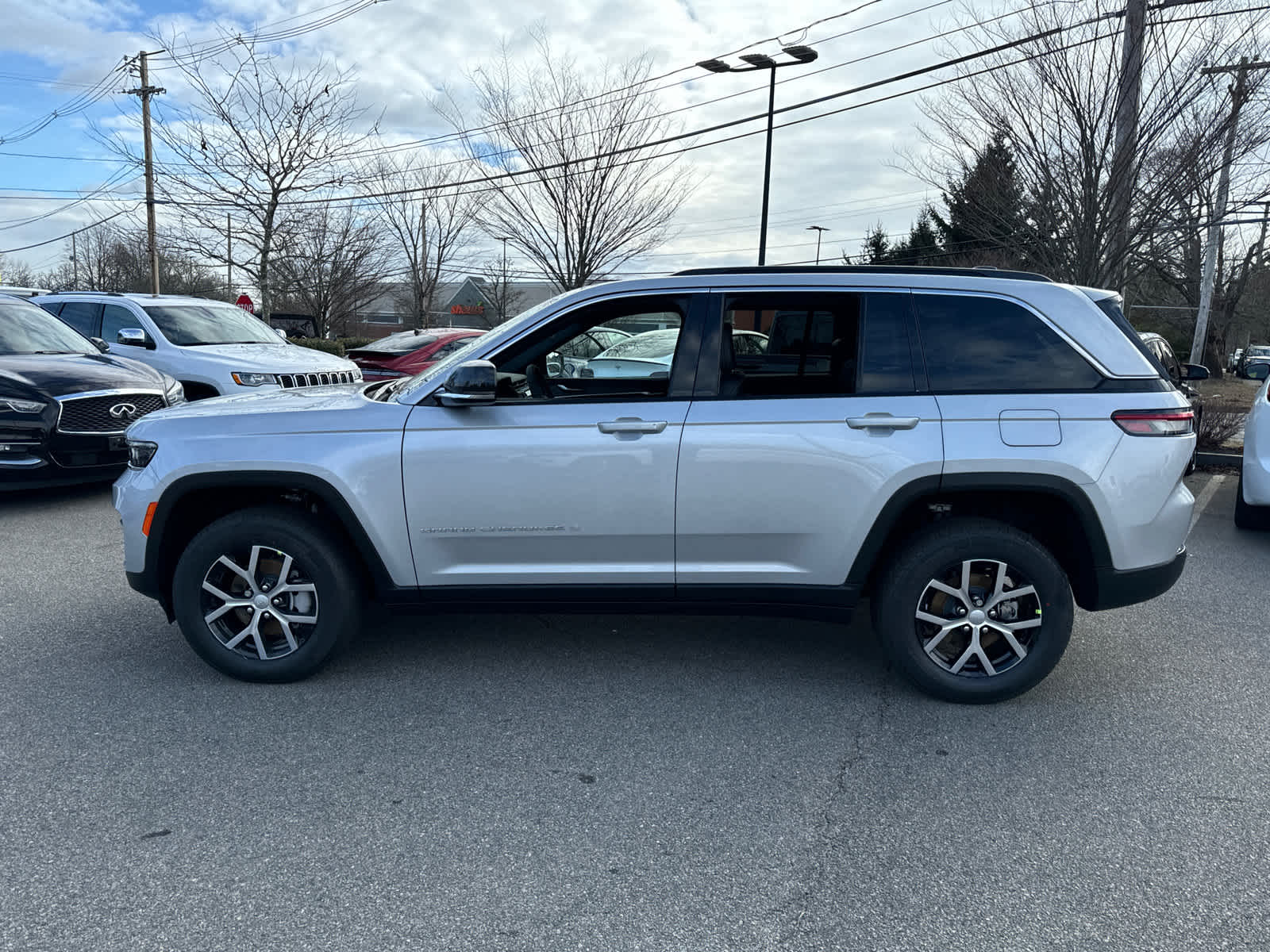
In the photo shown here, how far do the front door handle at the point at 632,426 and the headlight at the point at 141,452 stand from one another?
6.46ft

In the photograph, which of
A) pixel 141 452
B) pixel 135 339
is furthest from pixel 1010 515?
pixel 135 339

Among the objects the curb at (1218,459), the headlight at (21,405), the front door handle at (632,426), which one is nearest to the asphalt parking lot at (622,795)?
the front door handle at (632,426)

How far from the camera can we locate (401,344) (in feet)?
41.3

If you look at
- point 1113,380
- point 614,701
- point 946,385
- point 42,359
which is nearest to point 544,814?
point 614,701

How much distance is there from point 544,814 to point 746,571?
4.46ft

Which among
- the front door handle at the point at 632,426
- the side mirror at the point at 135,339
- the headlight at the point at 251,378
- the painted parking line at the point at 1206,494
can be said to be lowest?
the painted parking line at the point at 1206,494

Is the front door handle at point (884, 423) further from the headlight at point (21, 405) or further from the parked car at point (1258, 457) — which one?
the headlight at point (21, 405)

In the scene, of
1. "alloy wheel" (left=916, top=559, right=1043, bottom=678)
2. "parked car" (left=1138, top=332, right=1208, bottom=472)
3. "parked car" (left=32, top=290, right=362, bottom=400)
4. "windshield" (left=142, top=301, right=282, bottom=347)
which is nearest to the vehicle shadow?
"parked car" (left=32, top=290, right=362, bottom=400)

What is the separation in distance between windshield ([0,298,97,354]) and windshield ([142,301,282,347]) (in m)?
1.37

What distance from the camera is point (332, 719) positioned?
3.77 metres

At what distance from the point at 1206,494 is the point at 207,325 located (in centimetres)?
1091

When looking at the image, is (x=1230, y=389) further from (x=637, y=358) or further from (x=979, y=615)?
(x=979, y=615)

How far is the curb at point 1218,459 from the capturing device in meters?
10.0

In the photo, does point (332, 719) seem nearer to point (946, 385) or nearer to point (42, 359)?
point (946, 385)
